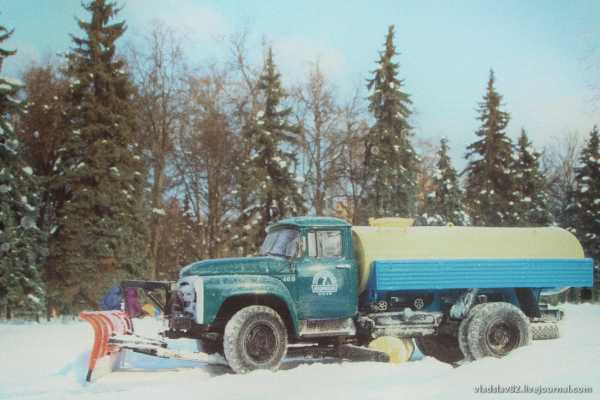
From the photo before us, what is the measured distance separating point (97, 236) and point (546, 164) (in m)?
45.6

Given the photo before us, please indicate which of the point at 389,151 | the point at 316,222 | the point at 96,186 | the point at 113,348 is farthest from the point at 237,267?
the point at 389,151

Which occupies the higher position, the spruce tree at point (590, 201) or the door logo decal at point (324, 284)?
the spruce tree at point (590, 201)

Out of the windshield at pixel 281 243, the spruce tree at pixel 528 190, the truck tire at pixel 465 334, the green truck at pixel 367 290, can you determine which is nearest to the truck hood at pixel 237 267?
the green truck at pixel 367 290

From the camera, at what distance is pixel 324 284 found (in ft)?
31.1

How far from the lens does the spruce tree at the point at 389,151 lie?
107 ft

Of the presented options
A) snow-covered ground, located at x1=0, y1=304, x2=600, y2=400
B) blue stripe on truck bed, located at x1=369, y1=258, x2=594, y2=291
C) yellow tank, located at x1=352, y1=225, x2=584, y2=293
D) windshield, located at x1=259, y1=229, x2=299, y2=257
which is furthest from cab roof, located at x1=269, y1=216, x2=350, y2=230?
snow-covered ground, located at x1=0, y1=304, x2=600, y2=400

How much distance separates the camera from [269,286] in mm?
8953

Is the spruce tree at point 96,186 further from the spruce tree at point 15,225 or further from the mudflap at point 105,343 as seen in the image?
the mudflap at point 105,343

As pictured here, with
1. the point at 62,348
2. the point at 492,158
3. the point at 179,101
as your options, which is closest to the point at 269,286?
the point at 62,348

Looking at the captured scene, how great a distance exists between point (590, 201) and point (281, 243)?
30.8 m

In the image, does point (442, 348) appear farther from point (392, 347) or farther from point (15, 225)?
point (15, 225)

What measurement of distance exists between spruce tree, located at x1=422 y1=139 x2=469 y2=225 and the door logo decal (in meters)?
31.5

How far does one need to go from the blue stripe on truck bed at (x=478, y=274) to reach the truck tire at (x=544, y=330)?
2.26 feet

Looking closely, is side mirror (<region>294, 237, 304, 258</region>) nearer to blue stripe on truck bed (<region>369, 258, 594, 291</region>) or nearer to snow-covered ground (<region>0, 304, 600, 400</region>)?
blue stripe on truck bed (<region>369, 258, 594, 291</region>)
